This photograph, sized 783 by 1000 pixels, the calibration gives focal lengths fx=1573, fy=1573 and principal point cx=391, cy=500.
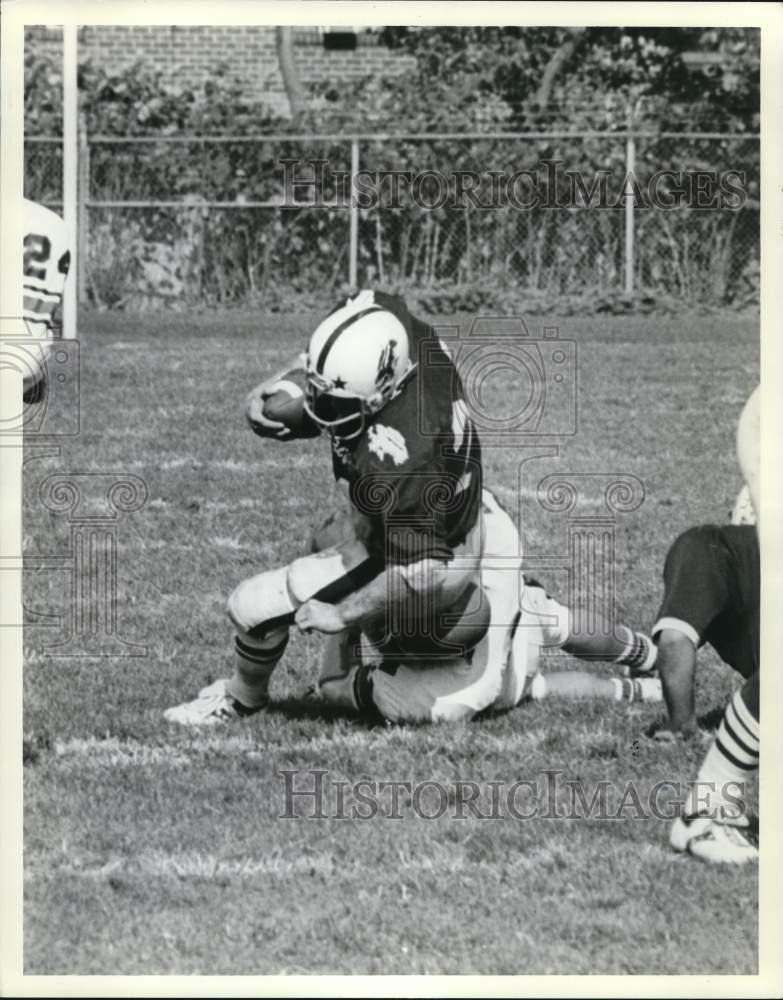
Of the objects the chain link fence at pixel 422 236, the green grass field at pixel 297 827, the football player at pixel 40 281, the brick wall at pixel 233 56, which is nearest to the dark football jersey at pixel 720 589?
the green grass field at pixel 297 827

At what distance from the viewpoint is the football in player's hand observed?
213 inches

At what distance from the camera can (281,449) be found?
27.9 feet

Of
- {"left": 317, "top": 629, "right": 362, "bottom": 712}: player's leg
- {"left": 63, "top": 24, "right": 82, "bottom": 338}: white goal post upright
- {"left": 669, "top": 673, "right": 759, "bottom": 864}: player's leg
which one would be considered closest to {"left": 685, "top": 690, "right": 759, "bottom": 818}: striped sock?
{"left": 669, "top": 673, "right": 759, "bottom": 864}: player's leg

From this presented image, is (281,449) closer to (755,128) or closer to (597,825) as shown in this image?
(597,825)

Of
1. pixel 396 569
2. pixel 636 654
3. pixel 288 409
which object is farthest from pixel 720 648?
pixel 288 409

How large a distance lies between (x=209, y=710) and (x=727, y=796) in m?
1.82

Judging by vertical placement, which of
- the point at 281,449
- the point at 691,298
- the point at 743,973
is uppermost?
the point at 691,298

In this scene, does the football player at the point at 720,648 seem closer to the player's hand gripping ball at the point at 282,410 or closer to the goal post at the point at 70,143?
the player's hand gripping ball at the point at 282,410

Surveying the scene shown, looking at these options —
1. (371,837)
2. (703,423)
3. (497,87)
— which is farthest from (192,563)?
(497,87)

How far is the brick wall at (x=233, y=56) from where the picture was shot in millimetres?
13273

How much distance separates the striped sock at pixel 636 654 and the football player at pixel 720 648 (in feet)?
1.50

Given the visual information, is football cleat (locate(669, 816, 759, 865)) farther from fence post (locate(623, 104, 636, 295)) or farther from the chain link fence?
fence post (locate(623, 104, 636, 295))

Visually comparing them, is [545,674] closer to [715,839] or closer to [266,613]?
[266,613]

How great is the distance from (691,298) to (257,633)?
7.40 meters
